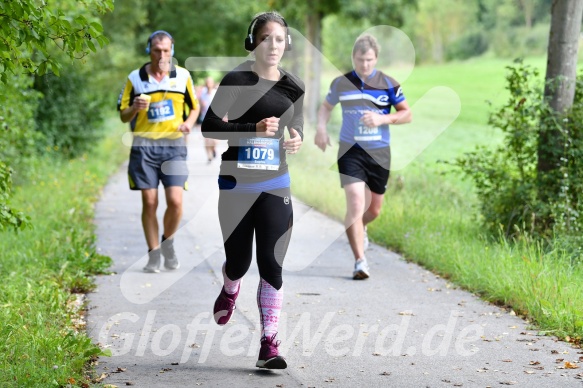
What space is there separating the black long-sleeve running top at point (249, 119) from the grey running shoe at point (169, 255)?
140 inches

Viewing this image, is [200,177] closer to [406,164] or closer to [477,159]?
Result: [406,164]

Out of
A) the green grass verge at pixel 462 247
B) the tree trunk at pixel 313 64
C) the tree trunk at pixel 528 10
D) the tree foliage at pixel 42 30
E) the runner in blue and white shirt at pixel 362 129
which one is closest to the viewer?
the tree foliage at pixel 42 30

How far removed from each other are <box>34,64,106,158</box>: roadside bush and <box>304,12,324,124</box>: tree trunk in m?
11.4

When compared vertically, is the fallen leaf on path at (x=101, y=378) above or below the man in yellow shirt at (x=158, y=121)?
below

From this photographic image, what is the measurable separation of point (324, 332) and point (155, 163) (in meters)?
3.05

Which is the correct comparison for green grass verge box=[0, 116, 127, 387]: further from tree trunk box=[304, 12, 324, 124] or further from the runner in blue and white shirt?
tree trunk box=[304, 12, 324, 124]

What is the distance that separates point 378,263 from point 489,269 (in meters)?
1.73

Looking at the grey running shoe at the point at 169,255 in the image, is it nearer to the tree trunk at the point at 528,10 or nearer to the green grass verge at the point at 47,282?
the green grass verge at the point at 47,282

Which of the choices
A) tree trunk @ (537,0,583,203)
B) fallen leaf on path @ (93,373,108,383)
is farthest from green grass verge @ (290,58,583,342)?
fallen leaf on path @ (93,373,108,383)

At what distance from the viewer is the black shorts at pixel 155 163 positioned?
9.16 metres

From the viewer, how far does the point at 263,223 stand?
19.4 feet

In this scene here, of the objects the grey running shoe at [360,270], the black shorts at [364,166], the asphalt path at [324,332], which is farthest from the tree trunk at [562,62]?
the grey running shoe at [360,270]

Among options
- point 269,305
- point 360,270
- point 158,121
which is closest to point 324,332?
point 269,305

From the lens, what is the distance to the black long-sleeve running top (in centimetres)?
591
